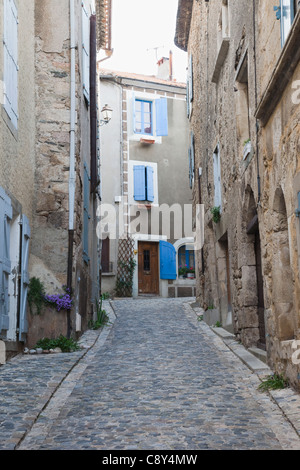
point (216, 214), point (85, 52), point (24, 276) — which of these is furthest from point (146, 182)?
point (24, 276)

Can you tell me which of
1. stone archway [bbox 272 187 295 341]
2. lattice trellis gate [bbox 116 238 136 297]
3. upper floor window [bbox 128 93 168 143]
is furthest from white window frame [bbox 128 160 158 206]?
stone archway [bbox 272 187 295 341]

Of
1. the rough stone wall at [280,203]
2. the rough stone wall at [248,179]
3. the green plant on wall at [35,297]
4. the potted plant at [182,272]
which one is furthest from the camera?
the potted plant at [182,272]

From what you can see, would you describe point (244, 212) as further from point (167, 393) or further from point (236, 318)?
point (167, 393)

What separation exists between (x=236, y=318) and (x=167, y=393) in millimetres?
3679

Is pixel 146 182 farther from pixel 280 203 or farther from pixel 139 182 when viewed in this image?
pixel 280 203

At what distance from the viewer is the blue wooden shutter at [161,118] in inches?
822

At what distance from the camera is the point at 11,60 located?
7.24 metres

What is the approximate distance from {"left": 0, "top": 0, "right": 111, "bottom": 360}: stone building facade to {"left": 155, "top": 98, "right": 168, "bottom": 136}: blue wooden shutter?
1069cm

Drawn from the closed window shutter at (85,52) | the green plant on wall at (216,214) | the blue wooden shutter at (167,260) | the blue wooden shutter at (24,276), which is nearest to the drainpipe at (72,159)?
the blue wooden shutter at (24,276)

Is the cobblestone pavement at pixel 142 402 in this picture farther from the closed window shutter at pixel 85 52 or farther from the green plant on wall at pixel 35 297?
the closed window shutter at pixel 85 52

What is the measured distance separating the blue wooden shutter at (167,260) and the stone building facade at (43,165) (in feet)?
31.6

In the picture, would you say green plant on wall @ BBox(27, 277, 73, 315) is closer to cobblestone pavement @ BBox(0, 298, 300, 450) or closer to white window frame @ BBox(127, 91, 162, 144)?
cobblestone pavement @ BBox(0, 298, 300, 450)

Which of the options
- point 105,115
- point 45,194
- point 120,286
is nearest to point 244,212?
point 45,194

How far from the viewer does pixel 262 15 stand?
20.4 feet
